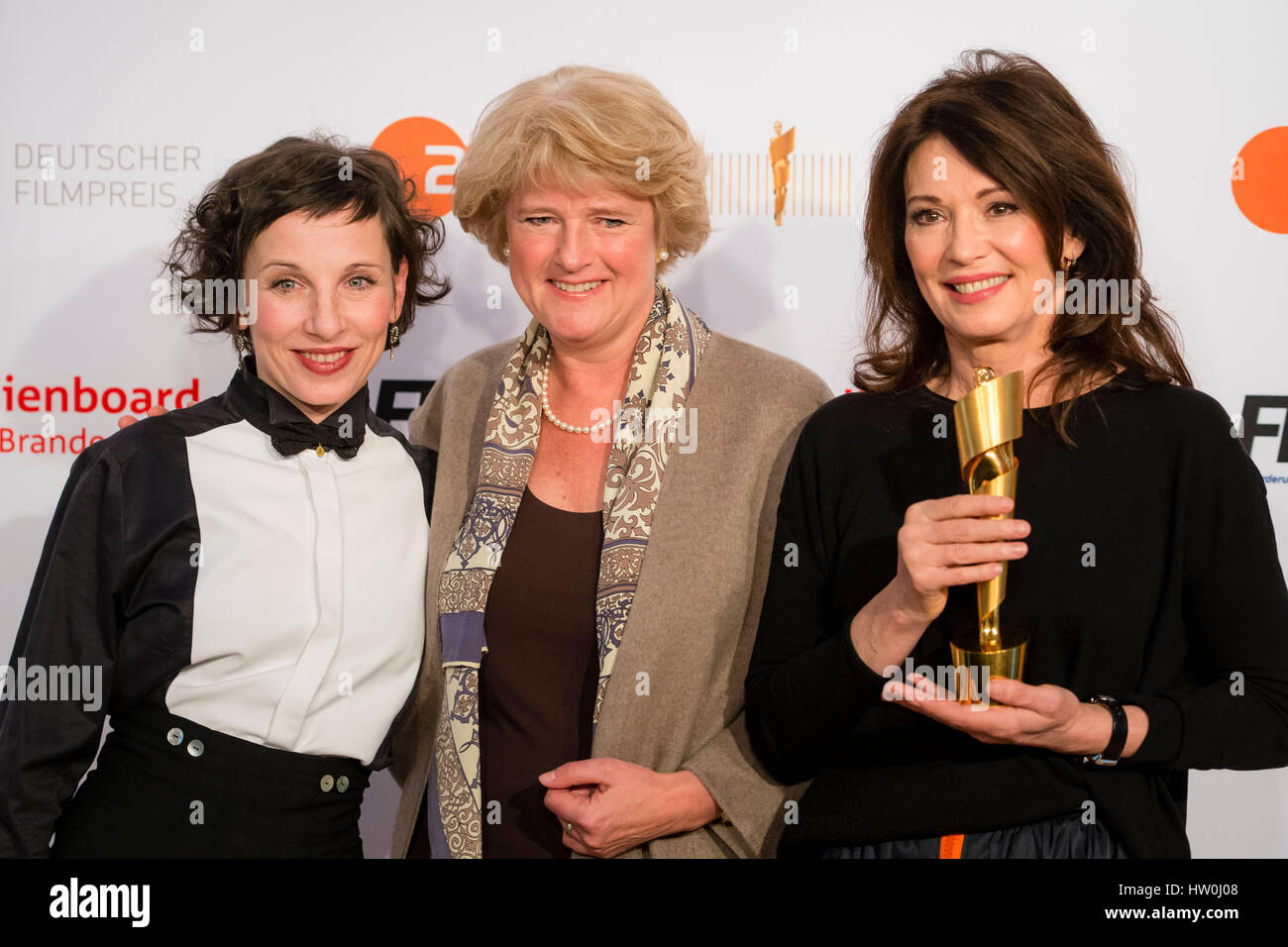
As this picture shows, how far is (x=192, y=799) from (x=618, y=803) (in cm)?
61

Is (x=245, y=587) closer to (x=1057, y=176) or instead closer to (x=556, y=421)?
(x=556, y=421)

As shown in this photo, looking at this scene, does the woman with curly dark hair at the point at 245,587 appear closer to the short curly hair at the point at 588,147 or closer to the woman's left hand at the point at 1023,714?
the short curly hair at the point at 588,147

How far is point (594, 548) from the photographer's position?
1.85 m

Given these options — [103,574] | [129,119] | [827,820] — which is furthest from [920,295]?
[129,119]

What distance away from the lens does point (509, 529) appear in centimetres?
186

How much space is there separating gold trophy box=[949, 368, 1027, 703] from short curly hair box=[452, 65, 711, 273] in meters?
0.74

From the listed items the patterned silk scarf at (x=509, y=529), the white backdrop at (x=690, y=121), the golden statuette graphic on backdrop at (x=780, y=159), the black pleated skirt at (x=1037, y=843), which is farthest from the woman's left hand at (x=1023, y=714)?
the golden statuette graphic on backdrop at (x=780, y=159)

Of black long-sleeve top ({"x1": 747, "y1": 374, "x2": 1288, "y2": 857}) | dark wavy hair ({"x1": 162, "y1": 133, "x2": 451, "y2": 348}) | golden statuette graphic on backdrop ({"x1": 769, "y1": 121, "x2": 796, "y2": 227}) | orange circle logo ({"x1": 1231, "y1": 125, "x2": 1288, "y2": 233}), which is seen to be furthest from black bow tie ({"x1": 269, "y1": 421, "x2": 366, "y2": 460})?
orange circle logo ({"x1": 1231, "y1": 125, "x2": 1288, "y2": 233})

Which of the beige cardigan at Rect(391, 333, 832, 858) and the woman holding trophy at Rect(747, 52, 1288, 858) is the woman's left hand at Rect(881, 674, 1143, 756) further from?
the beige cardigan at Rect(391, 333, 832, 858)

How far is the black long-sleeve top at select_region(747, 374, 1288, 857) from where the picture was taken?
1.41 meters

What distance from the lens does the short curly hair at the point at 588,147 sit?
181 cm

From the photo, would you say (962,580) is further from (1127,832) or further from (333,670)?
(333,670)

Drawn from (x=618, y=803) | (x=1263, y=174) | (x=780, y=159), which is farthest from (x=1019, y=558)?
(x=1263, y=174)

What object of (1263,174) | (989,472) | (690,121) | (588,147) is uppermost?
(690,121)
